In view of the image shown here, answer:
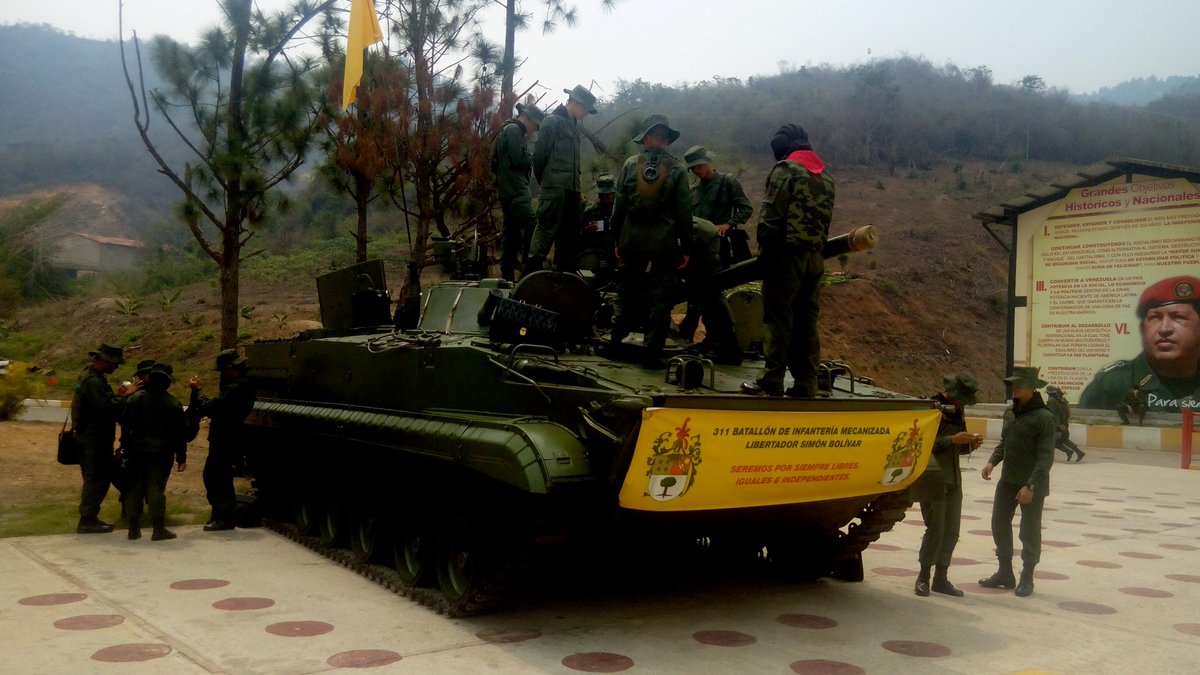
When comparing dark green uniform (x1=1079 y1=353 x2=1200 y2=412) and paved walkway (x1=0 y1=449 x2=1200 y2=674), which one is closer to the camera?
paved walkway (x1=0 y1=449 x2=1200 y2=674)

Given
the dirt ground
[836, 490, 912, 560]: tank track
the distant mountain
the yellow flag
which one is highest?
the distant mountain

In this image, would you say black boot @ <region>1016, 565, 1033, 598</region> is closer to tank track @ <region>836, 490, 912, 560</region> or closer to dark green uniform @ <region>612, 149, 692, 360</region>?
tank track @ <region>836, 490, 912, 560</region>

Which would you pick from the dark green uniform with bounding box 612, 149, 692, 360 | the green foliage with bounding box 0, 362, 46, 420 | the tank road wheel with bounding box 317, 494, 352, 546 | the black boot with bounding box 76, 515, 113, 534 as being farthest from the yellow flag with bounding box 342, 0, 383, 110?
the green foliage with bounding box 0, 362, 46, 420

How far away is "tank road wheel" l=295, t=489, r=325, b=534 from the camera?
9.14 m

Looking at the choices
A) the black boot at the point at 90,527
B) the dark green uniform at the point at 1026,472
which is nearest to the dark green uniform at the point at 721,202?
the dark green uniform at the point at 1026,472

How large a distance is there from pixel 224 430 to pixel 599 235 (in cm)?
381

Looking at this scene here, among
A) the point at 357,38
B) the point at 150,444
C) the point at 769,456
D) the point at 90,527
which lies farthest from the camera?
the point at 357,38

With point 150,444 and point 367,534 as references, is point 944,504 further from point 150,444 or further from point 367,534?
point 150,444

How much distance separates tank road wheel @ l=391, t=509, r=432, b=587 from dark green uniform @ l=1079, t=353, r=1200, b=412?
53.4ft

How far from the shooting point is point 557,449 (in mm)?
5691

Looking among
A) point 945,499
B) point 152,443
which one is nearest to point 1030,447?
point 945,499

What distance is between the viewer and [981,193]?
51.3 m

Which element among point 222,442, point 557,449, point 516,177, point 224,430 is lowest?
point 222,442

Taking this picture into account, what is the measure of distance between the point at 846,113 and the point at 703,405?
58.5m
